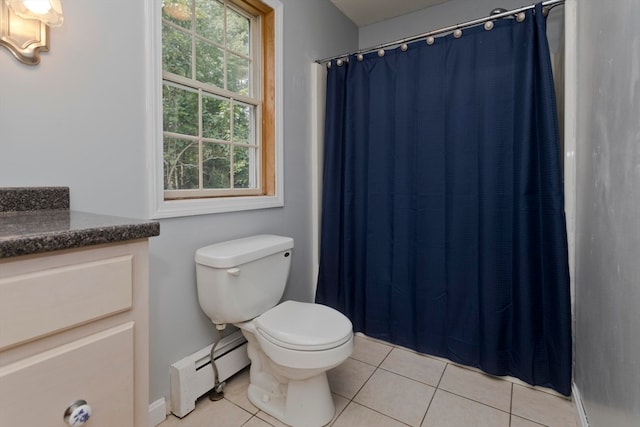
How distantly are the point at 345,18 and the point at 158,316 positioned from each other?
94.4 inches

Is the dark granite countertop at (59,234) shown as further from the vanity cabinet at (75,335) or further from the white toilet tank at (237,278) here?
the white toilet tank at (237,278)

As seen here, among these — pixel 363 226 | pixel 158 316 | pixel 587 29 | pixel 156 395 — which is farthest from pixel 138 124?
pixel 587 29

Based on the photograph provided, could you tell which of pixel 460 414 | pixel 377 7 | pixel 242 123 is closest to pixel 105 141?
pixel 242 123

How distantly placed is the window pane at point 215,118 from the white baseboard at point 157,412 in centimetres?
122

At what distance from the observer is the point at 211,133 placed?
1.63 metres

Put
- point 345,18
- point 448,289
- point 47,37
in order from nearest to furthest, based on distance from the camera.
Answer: point 47,37 → point 448,289 → point 345,18

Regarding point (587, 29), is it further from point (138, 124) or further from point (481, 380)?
point (138, 124)

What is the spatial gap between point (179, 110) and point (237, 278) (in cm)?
82

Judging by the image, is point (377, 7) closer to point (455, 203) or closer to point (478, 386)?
point (455, 203)

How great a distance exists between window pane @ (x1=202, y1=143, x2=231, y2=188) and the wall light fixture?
71cm

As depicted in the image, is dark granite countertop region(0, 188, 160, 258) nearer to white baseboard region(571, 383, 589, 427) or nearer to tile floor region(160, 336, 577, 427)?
tile floor region(160, 336, 577, 427)

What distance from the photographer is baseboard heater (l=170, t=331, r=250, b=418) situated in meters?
1.36

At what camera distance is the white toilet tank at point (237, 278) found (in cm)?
135

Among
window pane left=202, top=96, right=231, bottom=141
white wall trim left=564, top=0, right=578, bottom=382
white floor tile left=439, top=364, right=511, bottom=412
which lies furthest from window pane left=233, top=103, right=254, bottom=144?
white floor tile left=439, top=364, right=511, bottom=412
